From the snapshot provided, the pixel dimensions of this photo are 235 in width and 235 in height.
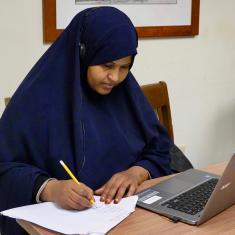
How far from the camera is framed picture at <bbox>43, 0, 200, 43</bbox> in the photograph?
2.11 metres

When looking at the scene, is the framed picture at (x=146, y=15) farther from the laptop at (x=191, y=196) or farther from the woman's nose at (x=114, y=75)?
the laptop at (x=191, y=196)

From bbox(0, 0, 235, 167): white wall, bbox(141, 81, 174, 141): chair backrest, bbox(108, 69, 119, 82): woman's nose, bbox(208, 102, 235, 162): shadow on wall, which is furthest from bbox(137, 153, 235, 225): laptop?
bbox(208, 102, 235, 162): shadow on wall

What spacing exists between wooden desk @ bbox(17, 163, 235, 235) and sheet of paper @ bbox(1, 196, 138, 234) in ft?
0.05

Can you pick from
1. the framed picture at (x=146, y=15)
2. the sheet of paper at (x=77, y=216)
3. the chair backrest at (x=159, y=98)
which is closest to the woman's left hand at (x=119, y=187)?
the sheet of paper at (x=77, y=216)

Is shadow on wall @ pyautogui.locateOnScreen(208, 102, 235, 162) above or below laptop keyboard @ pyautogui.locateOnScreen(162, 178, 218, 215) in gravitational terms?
below

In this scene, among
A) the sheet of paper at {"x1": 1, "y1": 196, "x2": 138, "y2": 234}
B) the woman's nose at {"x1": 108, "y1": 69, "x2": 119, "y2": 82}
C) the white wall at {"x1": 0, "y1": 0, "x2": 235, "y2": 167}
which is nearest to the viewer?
the sheet of paper at {"x1": 1, "y1": 196, "x2": 138, "y2": 234}

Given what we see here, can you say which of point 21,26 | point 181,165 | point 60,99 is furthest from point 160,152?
point 21,26

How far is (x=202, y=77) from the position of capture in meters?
2.77

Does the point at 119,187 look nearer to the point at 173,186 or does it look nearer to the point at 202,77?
the point at 173,186

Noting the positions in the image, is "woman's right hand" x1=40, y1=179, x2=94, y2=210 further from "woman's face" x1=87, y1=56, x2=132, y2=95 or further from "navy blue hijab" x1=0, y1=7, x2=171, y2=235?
"woman's face" x1=87, y1=56, x2=132, y2=95

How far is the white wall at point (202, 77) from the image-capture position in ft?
8.37

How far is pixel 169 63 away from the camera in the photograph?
2594 millimetres

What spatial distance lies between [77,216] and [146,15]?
4.77 feet

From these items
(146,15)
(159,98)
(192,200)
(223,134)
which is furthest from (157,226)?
(223,134)
